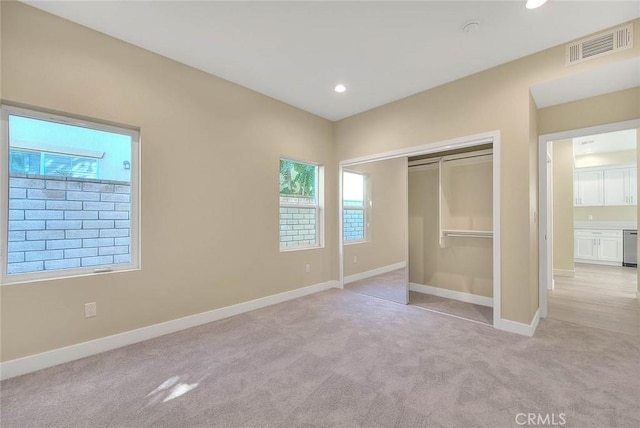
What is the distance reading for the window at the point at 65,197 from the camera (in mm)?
2121

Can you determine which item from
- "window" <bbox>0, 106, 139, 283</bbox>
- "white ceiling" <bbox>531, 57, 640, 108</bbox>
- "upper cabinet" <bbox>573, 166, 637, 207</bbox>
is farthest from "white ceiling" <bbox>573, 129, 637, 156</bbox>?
"window" <bbox>0, 106, 139, 283</bbox>

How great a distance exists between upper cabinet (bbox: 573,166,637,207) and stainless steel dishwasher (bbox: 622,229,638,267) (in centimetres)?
78

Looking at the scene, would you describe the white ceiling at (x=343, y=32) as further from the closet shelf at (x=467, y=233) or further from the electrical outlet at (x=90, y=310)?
the electrical outlet at (x=90, y=310)

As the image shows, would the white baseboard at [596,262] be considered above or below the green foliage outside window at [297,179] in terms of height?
below

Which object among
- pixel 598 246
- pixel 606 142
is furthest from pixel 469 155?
pixel 598 246

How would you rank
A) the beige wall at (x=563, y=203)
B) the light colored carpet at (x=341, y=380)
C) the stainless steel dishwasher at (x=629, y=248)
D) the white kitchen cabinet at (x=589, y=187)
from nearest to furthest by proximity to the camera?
the light colored carpet at (x=341, y=380), the beige wall at (x=563, y=203), the stainless steel dishwasher at (x=629, y=248), the white kitchen cabinet at (x=589, y=187)

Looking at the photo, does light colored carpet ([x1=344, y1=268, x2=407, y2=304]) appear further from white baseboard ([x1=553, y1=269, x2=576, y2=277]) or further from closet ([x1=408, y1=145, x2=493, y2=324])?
white baseboard ([x1=553, y1=269, x2=576, y2=277])

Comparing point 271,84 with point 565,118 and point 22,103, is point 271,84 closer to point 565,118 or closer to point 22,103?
point 22,103

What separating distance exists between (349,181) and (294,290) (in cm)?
202

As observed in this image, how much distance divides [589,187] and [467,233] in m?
5.74

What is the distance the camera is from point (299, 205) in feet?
13.9

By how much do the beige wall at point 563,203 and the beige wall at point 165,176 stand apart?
4.85 meters

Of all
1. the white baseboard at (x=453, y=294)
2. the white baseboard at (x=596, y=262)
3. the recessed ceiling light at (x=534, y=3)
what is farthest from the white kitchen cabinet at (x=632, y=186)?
the recessed ceiling light at (x=534, y=3)

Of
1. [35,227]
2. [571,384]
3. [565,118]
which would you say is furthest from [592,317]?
[35,227]
